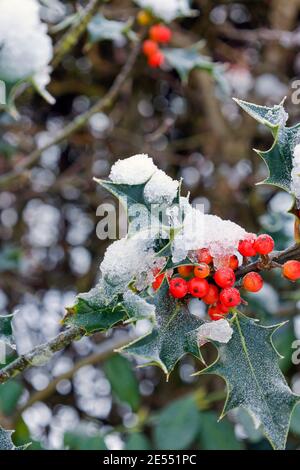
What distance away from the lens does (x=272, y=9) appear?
2.41 metres

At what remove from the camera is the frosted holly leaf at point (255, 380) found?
2.52ft

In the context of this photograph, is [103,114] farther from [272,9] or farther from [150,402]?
[150,402]

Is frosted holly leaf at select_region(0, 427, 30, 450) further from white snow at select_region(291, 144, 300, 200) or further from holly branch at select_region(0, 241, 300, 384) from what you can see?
white snow at select_region(291, 144, 300, 200)

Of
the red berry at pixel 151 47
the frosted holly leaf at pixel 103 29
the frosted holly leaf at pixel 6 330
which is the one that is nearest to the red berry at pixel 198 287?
the frosted holly leaf at pixel 6 330

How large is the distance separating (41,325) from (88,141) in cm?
72

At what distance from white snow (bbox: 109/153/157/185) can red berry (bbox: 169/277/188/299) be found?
0.13m

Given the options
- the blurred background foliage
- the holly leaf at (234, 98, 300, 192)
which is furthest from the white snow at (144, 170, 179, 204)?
the blurred background foliage

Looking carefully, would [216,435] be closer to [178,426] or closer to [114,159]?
[178,426]

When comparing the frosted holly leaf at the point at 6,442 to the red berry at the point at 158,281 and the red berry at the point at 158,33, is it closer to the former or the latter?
the red berry at the point at 158,281

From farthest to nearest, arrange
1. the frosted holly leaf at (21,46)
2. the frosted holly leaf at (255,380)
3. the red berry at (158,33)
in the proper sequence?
the red berry at (158,33), the frosted holly leaf at (21,46), the frosted holly leaf at (255,380)

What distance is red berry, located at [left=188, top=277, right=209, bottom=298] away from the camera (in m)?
0.74

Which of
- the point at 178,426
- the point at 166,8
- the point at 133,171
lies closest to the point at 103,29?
the point at 166,8

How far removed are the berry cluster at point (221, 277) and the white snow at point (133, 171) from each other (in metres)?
0.11

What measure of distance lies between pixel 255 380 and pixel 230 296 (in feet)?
0.37
